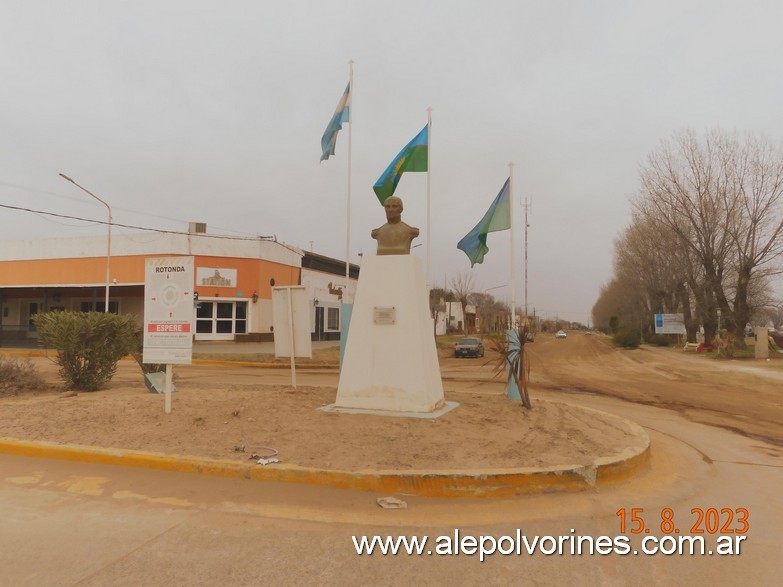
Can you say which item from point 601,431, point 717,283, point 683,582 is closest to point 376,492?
point 683,582

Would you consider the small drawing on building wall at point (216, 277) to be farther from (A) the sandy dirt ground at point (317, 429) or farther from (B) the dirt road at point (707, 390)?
(A) the sandy dirt ground at point (317, 429)

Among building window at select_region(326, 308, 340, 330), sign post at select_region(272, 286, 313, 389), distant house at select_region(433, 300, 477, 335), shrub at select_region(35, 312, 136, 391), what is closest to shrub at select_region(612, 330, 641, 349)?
distant house at select_region(433, 300, 477, 335)

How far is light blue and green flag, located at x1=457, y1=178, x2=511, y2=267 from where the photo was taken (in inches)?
366

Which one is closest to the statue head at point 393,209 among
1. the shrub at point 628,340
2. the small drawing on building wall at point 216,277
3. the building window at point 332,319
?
the small drawing on building wall at point 216,277

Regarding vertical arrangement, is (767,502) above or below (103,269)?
below

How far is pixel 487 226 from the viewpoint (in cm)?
942

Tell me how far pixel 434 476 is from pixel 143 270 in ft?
100

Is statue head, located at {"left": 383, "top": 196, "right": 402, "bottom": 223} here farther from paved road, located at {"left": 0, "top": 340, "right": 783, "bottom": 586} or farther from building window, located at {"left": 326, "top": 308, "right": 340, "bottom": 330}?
building window, located at {"left": 326, "top": 308, "right": 340, "bottom": 330}

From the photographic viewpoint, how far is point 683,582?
3.17 m

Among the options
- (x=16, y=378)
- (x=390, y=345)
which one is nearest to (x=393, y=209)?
(x=390, y=345)

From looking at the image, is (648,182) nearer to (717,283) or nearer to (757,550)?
(717,283)

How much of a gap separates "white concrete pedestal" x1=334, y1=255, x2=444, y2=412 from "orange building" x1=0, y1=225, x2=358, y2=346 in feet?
73.7

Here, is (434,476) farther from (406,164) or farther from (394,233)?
(406,164)

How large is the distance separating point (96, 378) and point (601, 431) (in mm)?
8936
